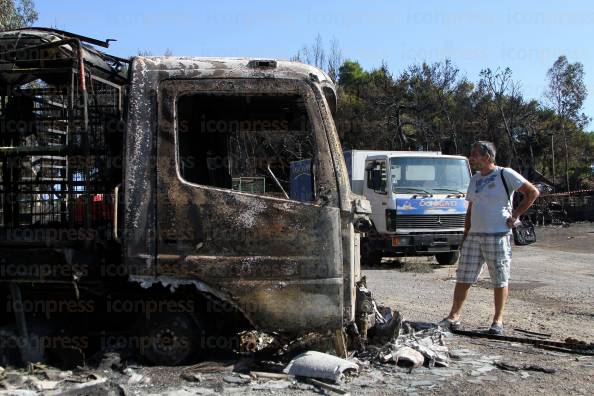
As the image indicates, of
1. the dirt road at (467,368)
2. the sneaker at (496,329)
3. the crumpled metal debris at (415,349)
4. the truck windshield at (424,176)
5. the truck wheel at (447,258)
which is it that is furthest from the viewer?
the truck wheel at (447,258)

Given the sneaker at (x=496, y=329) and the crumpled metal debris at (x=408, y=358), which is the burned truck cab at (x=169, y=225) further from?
the sneaker at (x=496, y=329)

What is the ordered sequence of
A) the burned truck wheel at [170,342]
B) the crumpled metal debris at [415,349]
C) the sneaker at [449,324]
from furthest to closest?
1. the sneaker at [449,324]
2. the crumpled metal debris at [415,349]
3. the burned truck wheel at [170,342]

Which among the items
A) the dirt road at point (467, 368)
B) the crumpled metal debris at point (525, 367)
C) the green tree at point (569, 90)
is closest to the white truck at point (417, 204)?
the dirt road at point (467, 368)

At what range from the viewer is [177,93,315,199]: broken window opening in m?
4.97

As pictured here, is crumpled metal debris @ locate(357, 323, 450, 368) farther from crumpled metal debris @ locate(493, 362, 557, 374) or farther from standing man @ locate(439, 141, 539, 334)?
standing man @ locate(439, 141, 539, 334)

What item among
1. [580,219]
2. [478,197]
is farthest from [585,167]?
[478,197]

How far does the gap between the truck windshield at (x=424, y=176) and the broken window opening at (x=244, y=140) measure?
7.98 meters

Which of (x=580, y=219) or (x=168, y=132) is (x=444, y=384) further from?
(x=580, y=219)

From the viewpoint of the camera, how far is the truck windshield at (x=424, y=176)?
13.5m

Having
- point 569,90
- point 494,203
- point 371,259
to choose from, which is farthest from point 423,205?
point 569,90

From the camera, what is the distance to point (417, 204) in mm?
13305

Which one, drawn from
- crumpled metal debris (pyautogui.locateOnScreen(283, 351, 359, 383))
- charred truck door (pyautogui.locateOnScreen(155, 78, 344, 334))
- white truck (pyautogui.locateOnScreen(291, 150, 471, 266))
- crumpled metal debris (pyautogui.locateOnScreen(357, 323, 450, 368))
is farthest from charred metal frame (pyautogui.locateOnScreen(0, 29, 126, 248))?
white truck (pyautogui.locateOnScreen(291, 150, 471, 266))

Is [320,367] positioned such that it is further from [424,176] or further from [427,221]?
[424,176]

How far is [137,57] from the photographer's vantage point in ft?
16.0
